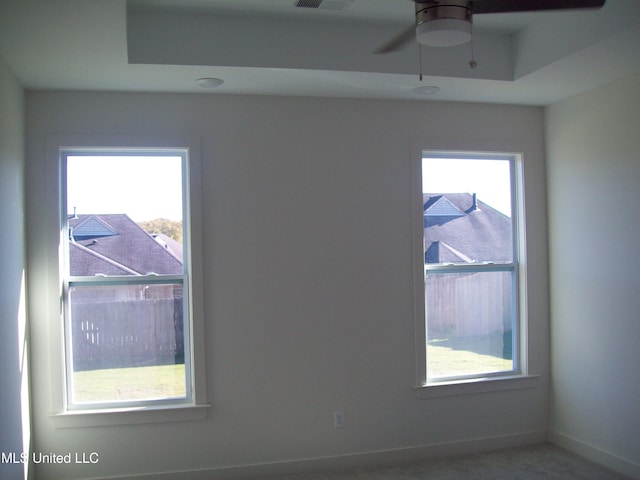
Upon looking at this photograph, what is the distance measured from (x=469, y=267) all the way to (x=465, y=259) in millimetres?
68

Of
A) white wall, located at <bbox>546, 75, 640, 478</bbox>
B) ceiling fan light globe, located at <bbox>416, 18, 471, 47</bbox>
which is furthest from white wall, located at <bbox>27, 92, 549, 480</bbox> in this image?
ceiling fan light globe, located at <bbox>416, 18, 471, 47</bbox>

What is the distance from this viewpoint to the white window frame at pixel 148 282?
3.64 meters

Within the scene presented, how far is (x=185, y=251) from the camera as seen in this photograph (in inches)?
154

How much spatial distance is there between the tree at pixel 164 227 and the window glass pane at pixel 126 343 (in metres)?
0.34

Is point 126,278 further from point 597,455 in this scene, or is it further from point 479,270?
point 597,455

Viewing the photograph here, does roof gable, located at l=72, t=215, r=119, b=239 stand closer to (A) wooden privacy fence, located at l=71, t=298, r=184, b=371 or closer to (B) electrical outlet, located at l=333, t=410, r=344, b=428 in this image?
(A) wooden privacy fence, located at l=71, t=298, r=184, b=371

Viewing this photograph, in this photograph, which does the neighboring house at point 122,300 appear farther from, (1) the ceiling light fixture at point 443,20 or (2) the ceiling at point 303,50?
(1) the ceiling light fixture at point 443,20

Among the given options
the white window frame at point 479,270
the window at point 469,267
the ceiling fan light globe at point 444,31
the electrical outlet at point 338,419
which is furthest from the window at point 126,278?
the ceiling fan light globe at point 444,31

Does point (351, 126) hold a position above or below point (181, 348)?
above

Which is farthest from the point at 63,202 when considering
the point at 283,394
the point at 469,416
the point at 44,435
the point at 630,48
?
the point at 630,48

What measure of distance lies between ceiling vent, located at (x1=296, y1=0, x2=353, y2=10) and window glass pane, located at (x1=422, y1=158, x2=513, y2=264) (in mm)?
1512

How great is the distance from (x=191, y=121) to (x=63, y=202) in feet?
3.25

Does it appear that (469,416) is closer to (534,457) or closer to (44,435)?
(534,457)

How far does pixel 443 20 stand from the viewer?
6.91 ft
